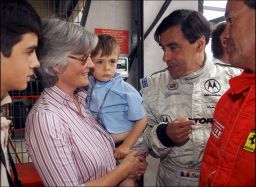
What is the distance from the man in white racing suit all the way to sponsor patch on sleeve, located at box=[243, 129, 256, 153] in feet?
1.59

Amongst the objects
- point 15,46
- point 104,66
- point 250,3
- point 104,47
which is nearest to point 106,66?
point 104,66

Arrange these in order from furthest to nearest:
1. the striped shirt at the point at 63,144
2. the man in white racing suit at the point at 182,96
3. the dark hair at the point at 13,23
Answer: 1. the man in white racing suit at the point at 182,96
2. the striped shirt at the point at 63,144
3. the dark hair at the point at 13,23

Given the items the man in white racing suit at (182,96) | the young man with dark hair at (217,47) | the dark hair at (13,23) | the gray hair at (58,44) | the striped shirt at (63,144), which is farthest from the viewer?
the young man with dark hair at (217,47)

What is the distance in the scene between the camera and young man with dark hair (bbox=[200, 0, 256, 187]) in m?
1.04

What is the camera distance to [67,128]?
128cm

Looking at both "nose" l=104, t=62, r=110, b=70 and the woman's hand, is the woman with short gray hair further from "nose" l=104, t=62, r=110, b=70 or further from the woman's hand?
"nose" l=104, t=62, r=110, b=70

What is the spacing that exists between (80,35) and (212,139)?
781 millimetres

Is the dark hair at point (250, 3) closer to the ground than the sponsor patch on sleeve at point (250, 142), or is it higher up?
higher up

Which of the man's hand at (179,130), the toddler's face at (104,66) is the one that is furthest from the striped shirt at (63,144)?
the toddler's face at (104,66)

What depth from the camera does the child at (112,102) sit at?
1.82 metres

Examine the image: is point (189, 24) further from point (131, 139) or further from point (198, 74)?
point (131, 139)

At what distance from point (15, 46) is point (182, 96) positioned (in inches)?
39.7

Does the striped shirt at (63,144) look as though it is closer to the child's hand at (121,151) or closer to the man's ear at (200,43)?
the child's hand at (121,151)

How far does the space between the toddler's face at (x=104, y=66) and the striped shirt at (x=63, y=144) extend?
452 millimetres
